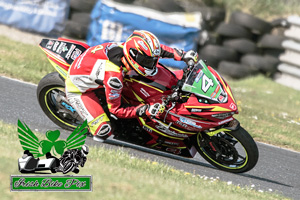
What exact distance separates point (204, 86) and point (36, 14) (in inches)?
359

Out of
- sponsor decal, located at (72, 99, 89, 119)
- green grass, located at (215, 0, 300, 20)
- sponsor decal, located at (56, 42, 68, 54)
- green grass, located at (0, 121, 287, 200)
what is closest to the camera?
green grass, located at (0, 121, 287, 200)

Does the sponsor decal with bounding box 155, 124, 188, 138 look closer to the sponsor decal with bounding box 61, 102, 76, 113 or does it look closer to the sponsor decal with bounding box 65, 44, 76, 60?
the sponsor decal with bounding box 61, 102, 76, 113

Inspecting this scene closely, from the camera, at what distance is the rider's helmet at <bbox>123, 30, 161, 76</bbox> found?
566 cm

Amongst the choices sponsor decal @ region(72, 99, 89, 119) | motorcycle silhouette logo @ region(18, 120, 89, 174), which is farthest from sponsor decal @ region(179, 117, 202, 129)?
motorcycle silhouette logo @ region(18, 120, 89, 174)

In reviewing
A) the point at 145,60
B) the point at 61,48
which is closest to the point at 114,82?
the point at 145,60

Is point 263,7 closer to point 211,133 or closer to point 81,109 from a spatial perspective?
point 211,133

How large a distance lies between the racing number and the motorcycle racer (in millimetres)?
402

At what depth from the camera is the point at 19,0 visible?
13500mm

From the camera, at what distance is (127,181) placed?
4324 mm

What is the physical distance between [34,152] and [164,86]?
6.58 ft

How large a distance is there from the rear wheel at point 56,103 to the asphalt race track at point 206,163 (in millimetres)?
156

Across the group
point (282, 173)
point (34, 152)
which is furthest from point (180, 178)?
point (282, 173)

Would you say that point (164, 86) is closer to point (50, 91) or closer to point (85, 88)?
point (85, 88)

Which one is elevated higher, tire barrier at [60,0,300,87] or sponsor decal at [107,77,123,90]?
tire barrier at [60,0,300,87]
